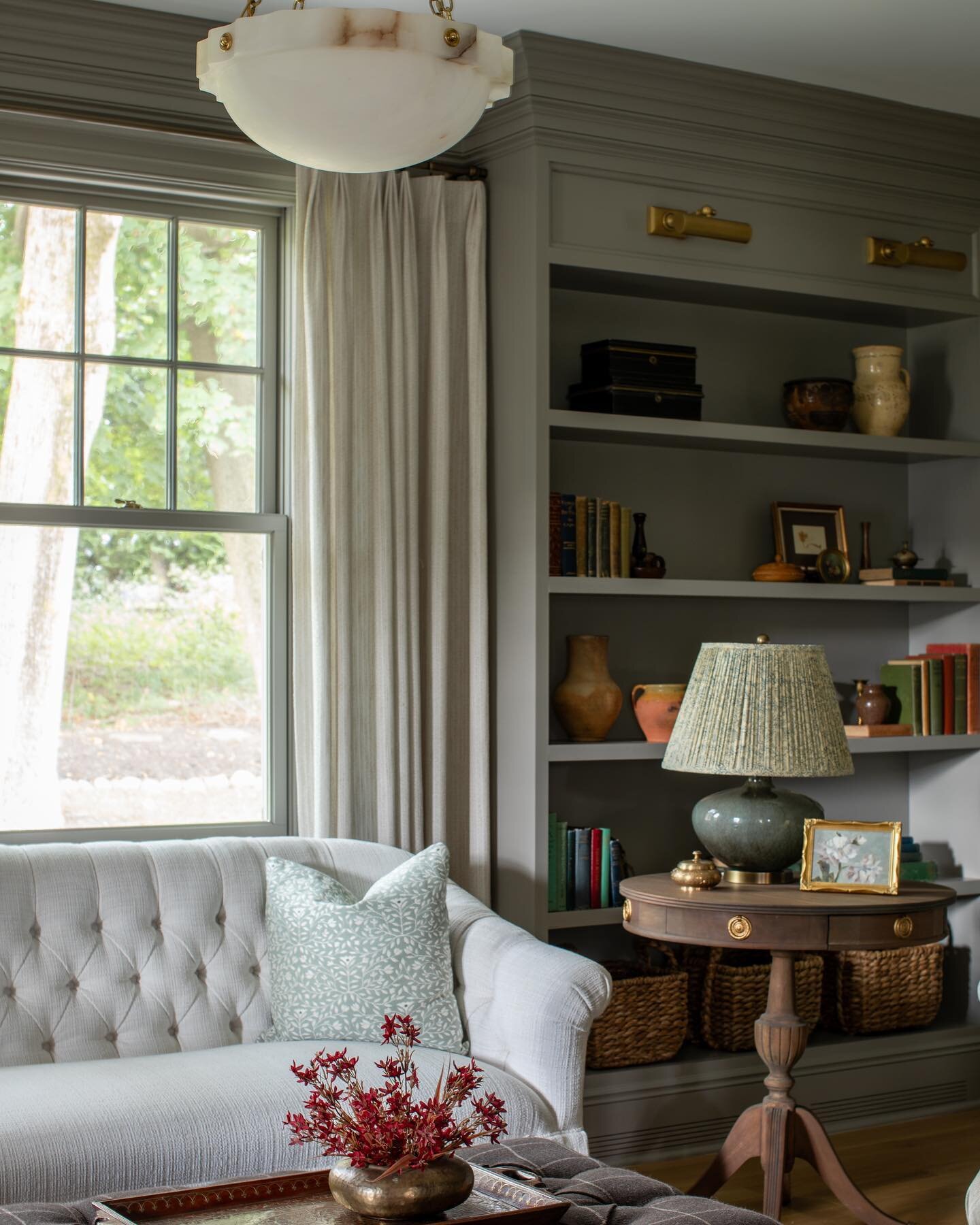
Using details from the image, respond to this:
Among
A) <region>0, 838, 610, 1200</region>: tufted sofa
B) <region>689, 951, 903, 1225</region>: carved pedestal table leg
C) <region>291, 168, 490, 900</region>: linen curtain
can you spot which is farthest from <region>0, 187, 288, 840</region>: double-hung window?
<region>689, 951, 903, 1225</region>: carved pedestal table leg

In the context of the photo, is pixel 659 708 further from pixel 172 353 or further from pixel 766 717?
pixel 172 353

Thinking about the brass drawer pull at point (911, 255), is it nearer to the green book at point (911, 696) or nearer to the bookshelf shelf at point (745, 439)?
the bookshelf shelf at point (745, 439)

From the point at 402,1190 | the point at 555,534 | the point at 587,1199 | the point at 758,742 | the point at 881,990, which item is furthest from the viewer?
the point at 881,990

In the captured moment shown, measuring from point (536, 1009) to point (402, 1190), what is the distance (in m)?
1.12

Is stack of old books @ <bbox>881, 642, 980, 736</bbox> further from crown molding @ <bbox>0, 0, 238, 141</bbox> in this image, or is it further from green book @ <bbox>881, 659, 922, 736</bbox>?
crown molding @ <bbox>0, 0, 238, 141</bbox>

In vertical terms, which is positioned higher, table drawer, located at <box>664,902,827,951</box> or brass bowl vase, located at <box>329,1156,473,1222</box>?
table drawer, located at <box>664,902,827,951</box>

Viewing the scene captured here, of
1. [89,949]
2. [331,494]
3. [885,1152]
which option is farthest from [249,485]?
[885,1152]

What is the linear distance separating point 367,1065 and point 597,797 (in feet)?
4.56

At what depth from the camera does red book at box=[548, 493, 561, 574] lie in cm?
379

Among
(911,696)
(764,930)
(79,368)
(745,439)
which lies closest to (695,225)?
(745,439)

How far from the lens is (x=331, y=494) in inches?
144

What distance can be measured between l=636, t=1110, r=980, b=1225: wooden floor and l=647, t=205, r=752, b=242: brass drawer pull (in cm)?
245

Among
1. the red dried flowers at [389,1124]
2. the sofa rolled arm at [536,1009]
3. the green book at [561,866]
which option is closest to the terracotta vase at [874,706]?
the green book at [561,866]

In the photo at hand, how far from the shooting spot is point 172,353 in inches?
146
